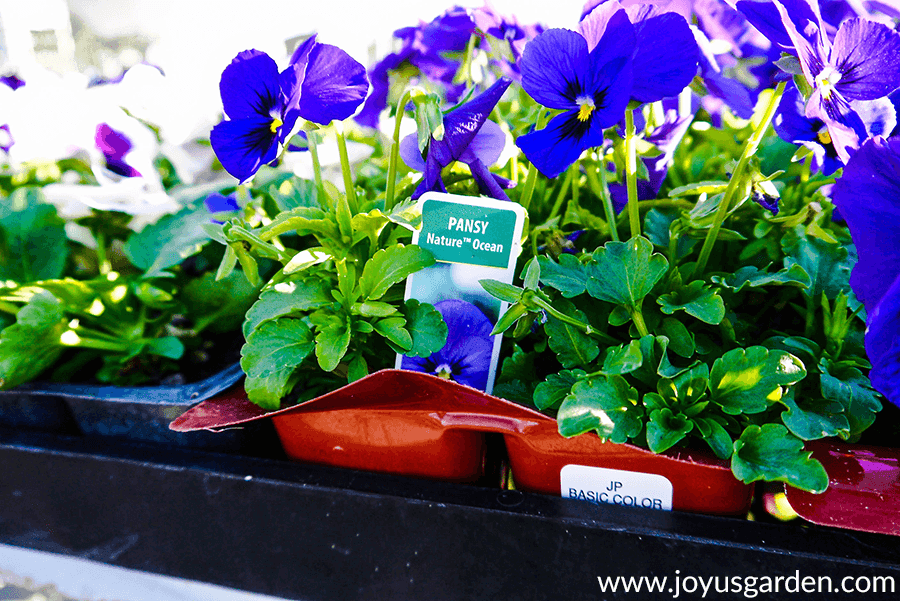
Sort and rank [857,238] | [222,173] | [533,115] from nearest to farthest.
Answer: [857,238] < [533,115] < [222,173]

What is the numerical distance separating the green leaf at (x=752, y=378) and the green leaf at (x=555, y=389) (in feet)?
0.36

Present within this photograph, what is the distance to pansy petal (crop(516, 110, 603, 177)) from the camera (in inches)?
20.0

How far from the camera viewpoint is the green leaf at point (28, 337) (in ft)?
2.29

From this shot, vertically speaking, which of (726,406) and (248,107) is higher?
(248,107)

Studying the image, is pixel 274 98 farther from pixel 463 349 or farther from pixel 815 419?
pixel 815 419

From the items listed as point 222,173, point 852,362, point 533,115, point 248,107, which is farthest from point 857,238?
point 222,173

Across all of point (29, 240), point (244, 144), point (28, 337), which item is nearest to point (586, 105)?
point (244, 144)

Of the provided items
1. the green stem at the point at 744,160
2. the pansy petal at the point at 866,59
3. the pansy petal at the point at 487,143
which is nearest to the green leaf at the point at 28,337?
the pansy petal at the point at 487,143

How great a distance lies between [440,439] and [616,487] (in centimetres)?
16

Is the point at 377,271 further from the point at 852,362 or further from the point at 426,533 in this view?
the point at 852,362

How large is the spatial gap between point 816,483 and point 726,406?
0.08 metres

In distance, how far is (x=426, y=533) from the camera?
557 mm

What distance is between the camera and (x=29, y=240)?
2.89 feet

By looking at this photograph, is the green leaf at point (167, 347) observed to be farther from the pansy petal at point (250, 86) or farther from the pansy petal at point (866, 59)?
the pansy petal at point (866, 59)
